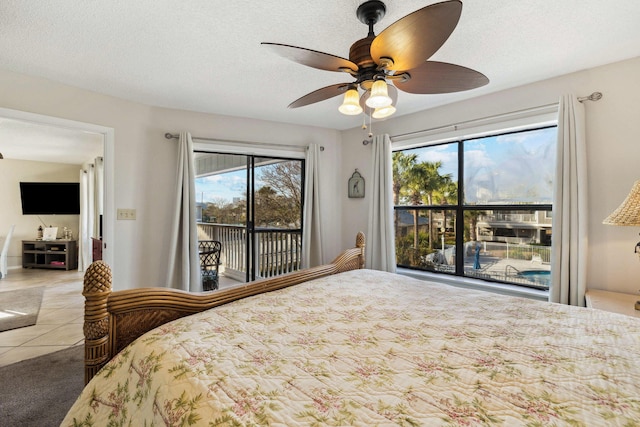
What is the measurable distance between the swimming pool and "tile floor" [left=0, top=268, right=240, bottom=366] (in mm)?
3275

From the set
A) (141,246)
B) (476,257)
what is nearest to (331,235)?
(476,257)

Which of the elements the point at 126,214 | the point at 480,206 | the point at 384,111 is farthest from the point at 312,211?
the point at 384,111

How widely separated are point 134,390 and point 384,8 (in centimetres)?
196

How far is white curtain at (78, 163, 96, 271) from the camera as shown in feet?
19.3

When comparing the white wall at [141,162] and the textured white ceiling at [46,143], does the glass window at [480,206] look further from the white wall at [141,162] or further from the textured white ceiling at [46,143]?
the textured white ceiling at [46,143]

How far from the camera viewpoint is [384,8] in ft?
5.08

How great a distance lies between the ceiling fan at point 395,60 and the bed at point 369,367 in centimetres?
107

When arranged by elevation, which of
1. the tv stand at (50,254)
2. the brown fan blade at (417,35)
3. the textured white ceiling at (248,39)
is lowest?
the tv stand at (50,254)

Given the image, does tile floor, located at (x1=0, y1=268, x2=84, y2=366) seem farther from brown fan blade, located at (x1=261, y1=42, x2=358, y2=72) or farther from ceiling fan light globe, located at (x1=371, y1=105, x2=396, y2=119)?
ceiling fan light globe, located at (x1=371, y1=105, x2=396, y2=119)

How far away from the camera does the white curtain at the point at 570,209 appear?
2.24 m

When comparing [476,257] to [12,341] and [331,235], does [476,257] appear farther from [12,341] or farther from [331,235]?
[12,341]

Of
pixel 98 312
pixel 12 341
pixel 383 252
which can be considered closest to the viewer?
pixel 98 312

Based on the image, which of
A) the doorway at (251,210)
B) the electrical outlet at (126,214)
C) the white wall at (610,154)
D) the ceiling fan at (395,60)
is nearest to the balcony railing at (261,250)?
the doorway at (251,210)

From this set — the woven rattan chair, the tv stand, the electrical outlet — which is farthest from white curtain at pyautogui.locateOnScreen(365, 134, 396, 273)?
the tv stand
